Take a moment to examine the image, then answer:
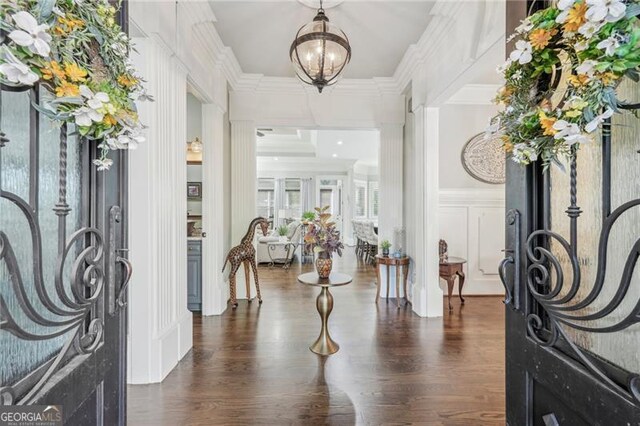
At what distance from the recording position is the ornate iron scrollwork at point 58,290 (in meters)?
0.66

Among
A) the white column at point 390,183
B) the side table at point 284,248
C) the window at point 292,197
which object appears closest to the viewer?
the white column at point 390,183

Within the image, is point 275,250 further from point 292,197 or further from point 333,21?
point 333,21

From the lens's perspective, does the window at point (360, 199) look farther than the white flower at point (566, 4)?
Yes

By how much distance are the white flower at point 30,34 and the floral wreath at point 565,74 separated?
1.08 meters

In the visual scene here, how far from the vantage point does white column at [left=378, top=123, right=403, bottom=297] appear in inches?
172

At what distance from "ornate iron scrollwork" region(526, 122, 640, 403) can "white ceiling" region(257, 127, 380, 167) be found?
6.00 metres

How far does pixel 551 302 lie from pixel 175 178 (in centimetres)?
249

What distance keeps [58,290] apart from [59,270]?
0.05m

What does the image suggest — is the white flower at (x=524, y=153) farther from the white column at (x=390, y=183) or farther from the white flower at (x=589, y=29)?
the white column at (x=390, y=183)

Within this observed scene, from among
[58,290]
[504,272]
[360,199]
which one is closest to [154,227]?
[58,290]

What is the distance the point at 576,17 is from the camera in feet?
2.25

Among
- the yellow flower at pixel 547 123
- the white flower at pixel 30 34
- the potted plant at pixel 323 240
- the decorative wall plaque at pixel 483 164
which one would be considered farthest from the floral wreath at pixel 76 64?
the decorative wall plaque at pixel 483 164

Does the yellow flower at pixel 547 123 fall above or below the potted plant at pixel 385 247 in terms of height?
above

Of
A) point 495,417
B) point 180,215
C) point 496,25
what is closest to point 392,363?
point 495,417
